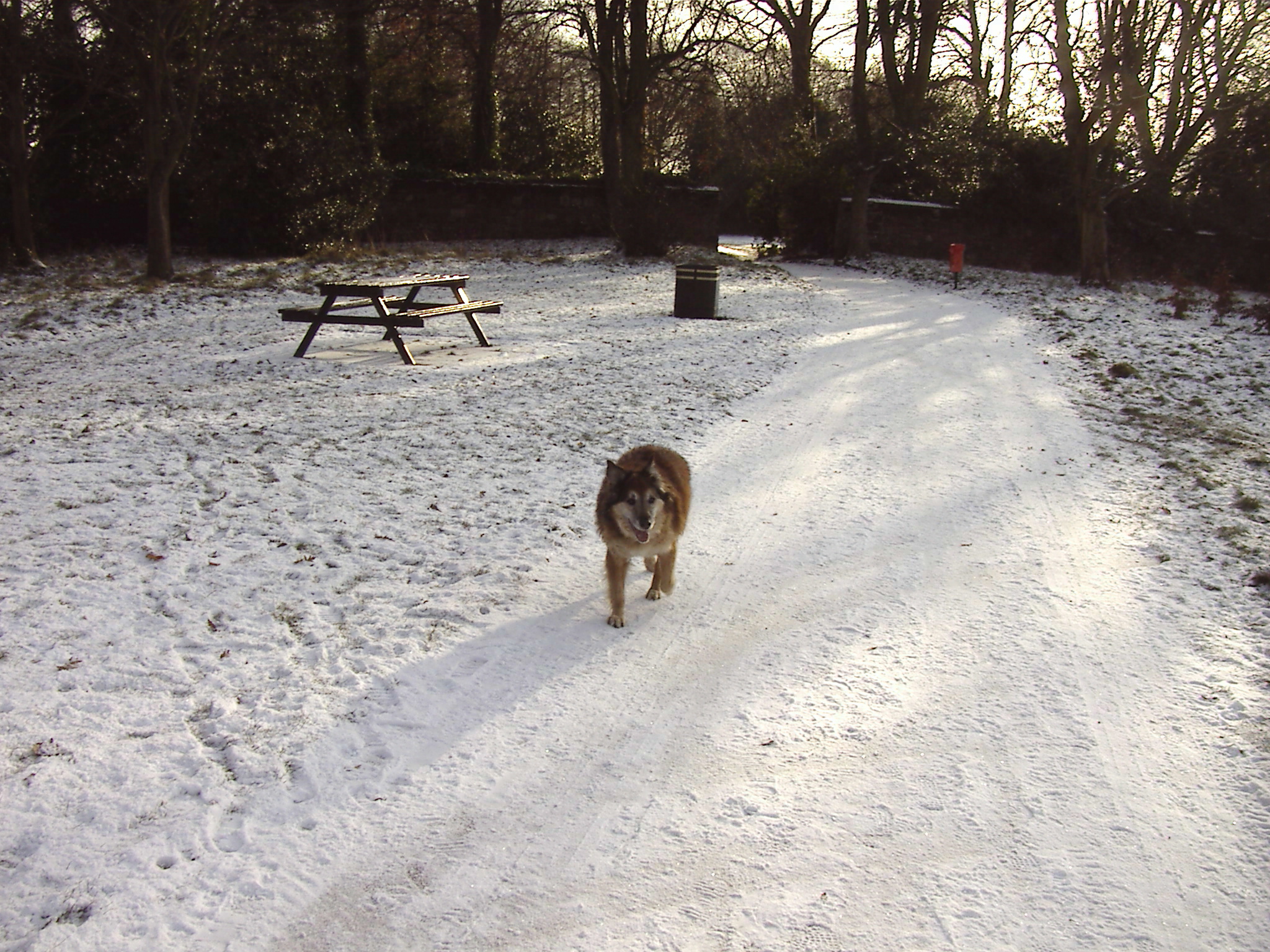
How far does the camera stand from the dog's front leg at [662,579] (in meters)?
5.45

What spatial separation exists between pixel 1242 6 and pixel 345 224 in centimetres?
2092

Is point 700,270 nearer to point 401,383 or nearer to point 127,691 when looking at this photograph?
point 401,383

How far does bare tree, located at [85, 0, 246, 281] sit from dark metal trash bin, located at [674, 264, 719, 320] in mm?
8831

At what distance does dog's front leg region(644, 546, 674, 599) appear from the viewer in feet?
17.9

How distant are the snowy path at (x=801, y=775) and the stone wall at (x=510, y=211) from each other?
826 inches

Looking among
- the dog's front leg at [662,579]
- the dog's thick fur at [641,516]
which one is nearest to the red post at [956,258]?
the dog's thick fur at [641,516]

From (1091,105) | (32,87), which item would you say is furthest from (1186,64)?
(32,87)

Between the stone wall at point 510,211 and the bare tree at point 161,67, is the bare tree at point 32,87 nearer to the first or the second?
the bare tree at point 161,67

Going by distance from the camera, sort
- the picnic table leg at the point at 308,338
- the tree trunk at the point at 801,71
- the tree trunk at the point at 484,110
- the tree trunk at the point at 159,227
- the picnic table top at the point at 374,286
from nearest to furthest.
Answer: the picnic table top at the point at 374,286
the picnic table leg at the point at 308,338
the tree trunk at the point at 159,227
the tree trunk at the point at 484,110
the tree trunk at the point at 801,71

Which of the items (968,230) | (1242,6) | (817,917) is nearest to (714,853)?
(817,917)

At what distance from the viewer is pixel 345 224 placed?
2292 centimetres

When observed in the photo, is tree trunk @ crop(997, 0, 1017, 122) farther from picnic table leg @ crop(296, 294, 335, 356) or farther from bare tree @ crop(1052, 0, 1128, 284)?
picnic table leg @ crop(296, 294, 335, 356)

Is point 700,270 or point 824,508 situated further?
point 700,270

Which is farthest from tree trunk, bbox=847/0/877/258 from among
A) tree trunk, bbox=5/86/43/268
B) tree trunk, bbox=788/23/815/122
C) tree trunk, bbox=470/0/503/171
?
tree trunk, bbox=5/86/43/268
